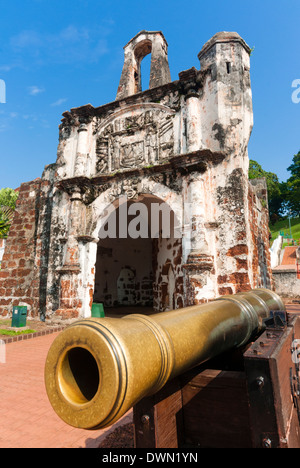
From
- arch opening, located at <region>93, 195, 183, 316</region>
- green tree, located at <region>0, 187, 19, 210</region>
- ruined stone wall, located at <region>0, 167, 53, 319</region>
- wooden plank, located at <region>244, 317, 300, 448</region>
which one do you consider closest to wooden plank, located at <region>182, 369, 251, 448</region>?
wooden plank, located at <region>244, 317, 300, 448</region>

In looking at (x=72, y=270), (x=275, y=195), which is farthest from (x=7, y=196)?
(x=275, y=195)

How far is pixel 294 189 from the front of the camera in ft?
131

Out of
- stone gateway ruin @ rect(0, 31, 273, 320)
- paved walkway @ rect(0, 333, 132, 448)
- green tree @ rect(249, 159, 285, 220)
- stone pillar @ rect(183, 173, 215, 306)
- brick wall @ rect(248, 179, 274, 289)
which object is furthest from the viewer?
green tree @ rect(249, 159, 285, 220)

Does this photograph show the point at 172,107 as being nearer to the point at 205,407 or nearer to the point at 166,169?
the point at 166,169

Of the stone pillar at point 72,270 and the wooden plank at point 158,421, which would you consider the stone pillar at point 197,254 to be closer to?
the stone pillar at point 72,270

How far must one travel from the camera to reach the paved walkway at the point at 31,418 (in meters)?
2.40

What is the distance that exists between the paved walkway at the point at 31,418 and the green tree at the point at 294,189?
41078mm

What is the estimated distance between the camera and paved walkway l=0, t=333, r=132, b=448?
7.89 ft

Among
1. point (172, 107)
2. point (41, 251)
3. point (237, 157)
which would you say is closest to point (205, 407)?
point (237, 157)

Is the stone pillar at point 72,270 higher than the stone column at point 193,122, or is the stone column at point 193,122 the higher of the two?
the stone column at point 193,122

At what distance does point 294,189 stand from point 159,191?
38.0 metres

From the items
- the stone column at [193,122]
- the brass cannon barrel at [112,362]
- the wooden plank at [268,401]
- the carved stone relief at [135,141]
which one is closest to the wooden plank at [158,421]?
the brass cannon barrel at [112,362]

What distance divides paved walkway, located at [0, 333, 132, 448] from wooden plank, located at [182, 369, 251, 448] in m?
1.05

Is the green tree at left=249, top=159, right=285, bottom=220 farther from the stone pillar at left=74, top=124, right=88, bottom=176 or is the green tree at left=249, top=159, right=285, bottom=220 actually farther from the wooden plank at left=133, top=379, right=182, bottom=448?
the wooden plank at left=133, top=379, right=182, bottom=448
